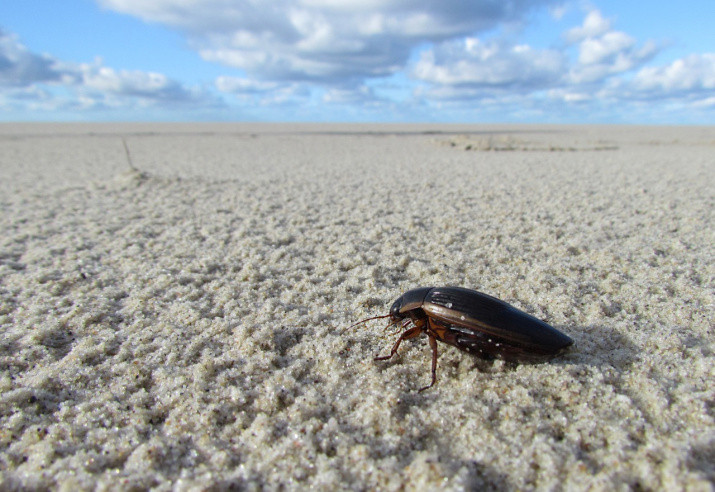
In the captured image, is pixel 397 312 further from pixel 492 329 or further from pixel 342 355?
pixel 492 329

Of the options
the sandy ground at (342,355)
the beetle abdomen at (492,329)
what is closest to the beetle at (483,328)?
the beetle abdomen at (492,329)

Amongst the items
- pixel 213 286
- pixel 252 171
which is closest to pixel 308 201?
pixel 213 286

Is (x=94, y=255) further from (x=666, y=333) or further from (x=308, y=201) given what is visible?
(x=666, y=333)

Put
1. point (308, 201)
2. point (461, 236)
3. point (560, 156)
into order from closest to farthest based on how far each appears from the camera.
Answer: point (461, 236) < point (308, 201) < point (560, 156)

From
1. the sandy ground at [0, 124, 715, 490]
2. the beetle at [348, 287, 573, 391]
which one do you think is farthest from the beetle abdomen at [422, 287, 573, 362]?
the sandy ground at [0, 124, 715, 490]

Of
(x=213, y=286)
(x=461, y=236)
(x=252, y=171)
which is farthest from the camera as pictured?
(x=252, y=171)

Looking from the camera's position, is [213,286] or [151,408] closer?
[151,408]

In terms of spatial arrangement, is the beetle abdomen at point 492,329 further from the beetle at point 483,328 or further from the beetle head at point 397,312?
the beetle head at point 397,312

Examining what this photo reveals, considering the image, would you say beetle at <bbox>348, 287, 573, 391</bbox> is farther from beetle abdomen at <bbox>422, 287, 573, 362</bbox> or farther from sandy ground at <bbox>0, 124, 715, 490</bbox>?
sandy ground at <bbox>0, 124, 715, 490</bbox>
